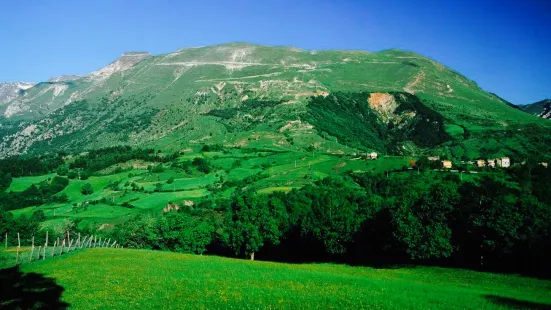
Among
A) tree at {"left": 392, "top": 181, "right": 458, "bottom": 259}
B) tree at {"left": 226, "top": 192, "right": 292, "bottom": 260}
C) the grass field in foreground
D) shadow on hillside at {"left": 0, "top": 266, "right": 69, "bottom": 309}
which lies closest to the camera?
shadow on hillside at {"left": 0, "top": 266, "right": 69, "bottom": 309}

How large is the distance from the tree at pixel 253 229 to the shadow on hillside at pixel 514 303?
170ft

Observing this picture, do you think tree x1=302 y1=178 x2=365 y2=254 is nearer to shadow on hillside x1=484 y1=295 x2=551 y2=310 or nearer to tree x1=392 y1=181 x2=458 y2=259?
tree x1=392 y1=181 x2=458 y2=259

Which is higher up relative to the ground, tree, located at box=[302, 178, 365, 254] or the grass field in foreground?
tree, located at box=[302, 178, 365, 254]

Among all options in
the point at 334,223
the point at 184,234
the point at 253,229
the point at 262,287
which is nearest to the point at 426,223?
the point at 334,223

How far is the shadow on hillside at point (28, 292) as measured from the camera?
3195 centimetres

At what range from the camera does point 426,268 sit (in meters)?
56.4

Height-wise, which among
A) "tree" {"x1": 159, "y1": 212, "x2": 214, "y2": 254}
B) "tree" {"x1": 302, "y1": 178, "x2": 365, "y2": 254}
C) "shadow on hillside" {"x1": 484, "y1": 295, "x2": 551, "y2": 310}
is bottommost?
"tree" {"x1": 159, "y1": 212, "x2": 214, "y2": 254}

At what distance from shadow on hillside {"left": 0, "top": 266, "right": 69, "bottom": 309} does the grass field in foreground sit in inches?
35.3

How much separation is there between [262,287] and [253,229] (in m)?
44.9

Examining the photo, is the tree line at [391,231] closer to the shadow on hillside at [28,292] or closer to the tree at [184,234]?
the tree at [184,234]

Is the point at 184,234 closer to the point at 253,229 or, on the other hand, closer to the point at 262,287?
the point at 253,229

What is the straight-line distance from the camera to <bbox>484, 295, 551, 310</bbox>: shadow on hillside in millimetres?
31469

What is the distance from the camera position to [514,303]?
32906mm

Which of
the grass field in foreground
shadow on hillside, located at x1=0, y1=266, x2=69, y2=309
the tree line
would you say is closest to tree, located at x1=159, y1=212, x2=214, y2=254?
the tree line
